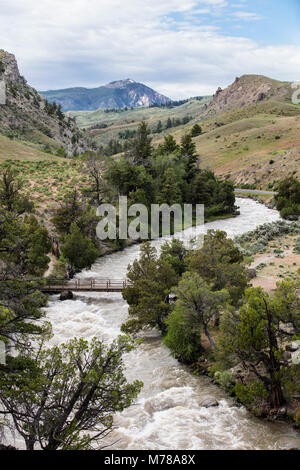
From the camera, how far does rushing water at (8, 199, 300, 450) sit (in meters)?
15.7

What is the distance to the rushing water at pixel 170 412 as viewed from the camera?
15.7m

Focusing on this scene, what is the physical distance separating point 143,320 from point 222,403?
8.34 m

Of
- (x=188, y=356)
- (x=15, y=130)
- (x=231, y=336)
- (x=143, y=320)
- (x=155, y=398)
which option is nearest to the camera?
(x=231, y=336)

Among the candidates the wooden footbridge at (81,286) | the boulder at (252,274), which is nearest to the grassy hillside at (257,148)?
the boulder at (252,274)

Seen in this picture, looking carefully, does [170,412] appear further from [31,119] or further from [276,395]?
[31,119]

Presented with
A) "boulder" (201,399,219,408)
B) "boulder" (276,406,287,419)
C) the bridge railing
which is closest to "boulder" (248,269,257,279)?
the bridge railing

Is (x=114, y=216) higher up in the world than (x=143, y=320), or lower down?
higher up

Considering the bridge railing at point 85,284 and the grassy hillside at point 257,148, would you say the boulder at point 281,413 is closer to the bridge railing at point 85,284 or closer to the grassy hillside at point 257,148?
the bridge railing at point 85,284

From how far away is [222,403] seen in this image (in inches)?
728

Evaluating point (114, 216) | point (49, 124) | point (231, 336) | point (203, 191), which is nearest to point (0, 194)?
point (114, 216)
